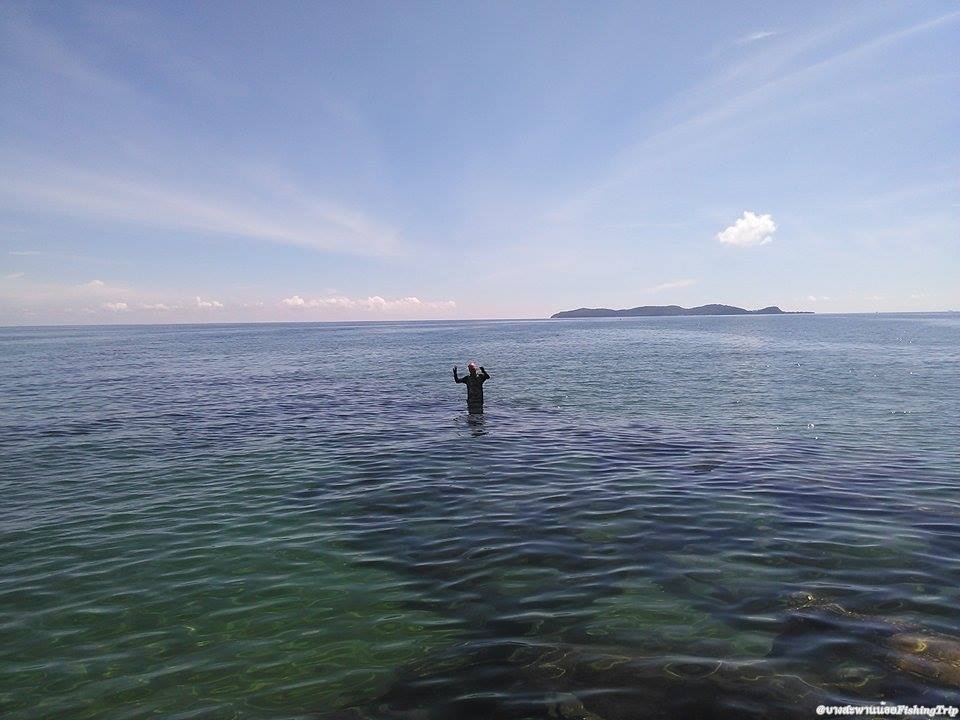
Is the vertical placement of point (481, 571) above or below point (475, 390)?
below

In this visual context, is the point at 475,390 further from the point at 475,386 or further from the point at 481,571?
the point at 481,571

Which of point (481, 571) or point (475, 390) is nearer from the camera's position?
point (481, 571)

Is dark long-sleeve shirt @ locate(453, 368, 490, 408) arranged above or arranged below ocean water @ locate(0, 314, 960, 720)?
above

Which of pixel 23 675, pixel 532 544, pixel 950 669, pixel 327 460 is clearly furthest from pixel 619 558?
pixel 327 460

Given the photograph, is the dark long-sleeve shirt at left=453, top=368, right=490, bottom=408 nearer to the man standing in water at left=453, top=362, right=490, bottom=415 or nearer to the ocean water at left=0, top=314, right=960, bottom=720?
the man standing in water at left=453, top=362, right=490, bottom=415

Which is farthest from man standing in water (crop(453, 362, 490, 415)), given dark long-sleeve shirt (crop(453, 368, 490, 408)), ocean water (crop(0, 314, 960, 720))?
ocean water (crop(0, 314, 960, 720))

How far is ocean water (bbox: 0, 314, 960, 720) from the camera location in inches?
289

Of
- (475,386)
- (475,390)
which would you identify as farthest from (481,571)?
(475,390)

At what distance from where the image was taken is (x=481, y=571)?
11039mm

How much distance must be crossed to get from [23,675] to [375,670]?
536 centimetres

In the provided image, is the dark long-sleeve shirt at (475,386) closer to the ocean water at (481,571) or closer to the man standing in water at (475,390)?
the man standing in water at (475,390)

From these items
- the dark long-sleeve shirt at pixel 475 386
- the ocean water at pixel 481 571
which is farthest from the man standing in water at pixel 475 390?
the ocean water at pixel 481 571

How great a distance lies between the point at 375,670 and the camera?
7.94m

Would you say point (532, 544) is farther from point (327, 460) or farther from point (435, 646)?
point (327, 460)
